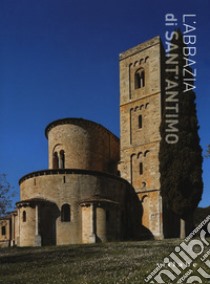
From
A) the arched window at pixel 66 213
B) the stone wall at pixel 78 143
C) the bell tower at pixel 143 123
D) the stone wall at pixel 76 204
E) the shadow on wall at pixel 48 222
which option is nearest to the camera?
the shadow on wall at pixel 48 222

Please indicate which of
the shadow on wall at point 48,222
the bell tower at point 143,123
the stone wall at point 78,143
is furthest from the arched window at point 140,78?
the shadow on wall at point 48,222

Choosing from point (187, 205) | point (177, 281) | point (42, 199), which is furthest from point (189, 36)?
point (177, 281)

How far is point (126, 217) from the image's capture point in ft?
142

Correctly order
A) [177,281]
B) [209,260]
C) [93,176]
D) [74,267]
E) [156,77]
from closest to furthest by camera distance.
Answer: [177,281] → [209,260] → [74,267] → [93,176] → [156,77]

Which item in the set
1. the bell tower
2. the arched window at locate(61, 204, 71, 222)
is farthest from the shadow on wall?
the bell tower

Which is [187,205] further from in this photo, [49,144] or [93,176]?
[49,144]

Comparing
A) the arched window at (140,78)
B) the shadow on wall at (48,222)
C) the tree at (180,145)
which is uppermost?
the arched window at (140,78)

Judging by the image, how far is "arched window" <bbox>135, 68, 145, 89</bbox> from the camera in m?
47.7

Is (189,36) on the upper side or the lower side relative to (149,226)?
upper

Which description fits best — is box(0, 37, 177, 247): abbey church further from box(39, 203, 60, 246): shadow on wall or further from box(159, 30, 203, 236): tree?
box(159, 30, 203, 236): tree

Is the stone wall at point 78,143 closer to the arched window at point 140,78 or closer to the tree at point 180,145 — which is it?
the arched window at point 140,78

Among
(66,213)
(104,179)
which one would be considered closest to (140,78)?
(104,179)

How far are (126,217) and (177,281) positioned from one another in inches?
1229

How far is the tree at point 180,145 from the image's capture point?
1414 inches
